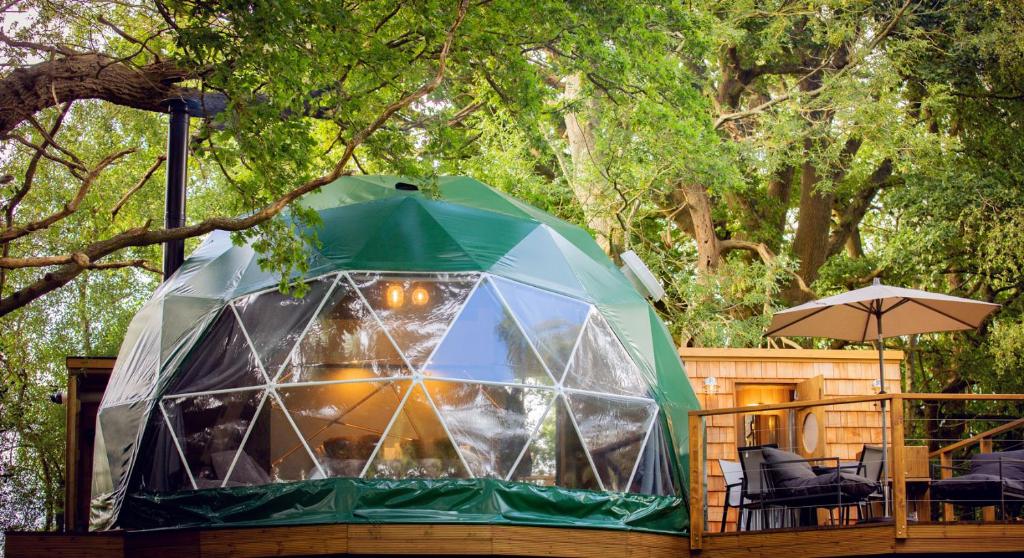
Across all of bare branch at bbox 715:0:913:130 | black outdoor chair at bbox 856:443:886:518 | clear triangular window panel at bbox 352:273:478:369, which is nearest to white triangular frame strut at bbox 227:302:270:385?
clear triangular window panel at bbox 352:273:478:369

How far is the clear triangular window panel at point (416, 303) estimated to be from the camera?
368 inches

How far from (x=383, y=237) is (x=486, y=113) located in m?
7.83

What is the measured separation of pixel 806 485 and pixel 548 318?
2.62 m

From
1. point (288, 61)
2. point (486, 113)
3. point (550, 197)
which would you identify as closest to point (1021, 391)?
point (550, 197)

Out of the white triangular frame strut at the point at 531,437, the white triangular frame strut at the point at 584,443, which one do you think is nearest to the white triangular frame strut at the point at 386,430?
the white triangular frame strut at the point at 531,437

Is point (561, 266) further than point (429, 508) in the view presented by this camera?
Yes

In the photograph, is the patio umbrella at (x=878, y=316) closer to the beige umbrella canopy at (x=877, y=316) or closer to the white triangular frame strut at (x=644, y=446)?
the beige umbrella canopy at (x=877, y=316)

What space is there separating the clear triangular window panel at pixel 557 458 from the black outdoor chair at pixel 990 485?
2767mm

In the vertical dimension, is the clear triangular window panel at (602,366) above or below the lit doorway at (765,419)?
above

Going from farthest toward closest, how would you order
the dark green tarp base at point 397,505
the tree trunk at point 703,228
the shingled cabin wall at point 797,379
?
the tree trunk at point 703,228, the shingled cabin wall at point 797,379, the dark green tarp base at point 397,505

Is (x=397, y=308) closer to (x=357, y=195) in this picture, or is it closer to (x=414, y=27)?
(x=357, y=195)

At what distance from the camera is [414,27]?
12.2 metres

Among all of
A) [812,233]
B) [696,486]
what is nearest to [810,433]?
[696,486]

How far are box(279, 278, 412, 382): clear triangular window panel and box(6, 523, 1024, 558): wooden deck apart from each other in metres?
1.30
